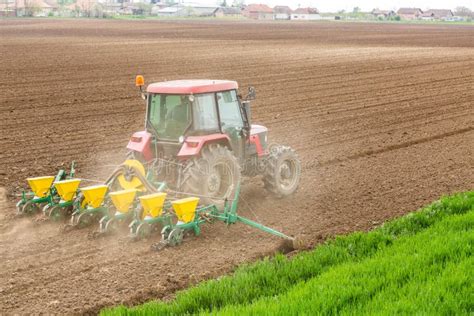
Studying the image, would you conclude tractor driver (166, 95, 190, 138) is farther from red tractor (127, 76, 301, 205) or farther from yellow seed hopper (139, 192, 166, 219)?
yellow seed hopper (139, 192, 166, 219)

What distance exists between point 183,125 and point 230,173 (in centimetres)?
97

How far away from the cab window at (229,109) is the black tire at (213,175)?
534mm

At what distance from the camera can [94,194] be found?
8.80 meters

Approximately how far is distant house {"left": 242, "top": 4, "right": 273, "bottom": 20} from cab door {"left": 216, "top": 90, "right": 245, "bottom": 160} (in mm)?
161261

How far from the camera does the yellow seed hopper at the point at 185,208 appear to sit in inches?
321

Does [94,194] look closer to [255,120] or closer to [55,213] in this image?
[55,213]

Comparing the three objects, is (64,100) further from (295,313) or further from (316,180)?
(295,313)

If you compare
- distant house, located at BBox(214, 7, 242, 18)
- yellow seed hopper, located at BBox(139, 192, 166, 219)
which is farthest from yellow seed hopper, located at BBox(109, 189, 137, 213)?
distant house, located at BBox(214, 7, 242, 18)

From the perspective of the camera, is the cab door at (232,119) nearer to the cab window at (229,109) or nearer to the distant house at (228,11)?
the cab window at (229,109)

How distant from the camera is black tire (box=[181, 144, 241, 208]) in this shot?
9.00 meters

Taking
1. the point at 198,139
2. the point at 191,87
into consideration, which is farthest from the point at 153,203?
the point at 191,87

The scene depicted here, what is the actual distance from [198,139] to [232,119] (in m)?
0.98

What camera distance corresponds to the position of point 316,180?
11836 mm

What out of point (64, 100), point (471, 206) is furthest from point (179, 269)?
point (64, 100)
